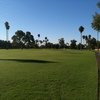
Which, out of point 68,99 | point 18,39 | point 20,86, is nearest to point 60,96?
point 68,99

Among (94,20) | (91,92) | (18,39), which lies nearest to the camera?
(91,92)

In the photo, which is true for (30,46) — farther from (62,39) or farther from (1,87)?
(1,87)

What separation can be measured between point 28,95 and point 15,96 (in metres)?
0.54

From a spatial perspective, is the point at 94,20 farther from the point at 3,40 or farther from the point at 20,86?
the point at 3,40

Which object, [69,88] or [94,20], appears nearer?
[69,88]

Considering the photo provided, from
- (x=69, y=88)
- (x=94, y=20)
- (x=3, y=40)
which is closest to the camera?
(x=69, y=88)

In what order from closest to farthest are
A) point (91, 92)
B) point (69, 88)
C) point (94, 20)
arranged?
point (91, 92)
point (69, 88)
point (94, 20)

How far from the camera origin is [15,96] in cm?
929

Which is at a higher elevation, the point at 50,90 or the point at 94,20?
the point at 94,20

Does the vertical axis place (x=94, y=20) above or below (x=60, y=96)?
above

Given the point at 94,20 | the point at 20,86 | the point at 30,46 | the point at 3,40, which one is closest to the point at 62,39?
the point at 30,46

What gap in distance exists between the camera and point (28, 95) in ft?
31.2

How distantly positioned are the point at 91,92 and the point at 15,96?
329cm

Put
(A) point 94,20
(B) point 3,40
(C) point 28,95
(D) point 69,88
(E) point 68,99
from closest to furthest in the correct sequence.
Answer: (E) point 68,99
(C) point 28,95
(D) point 69,88
(A) point 94,20
(B) point 3,40
